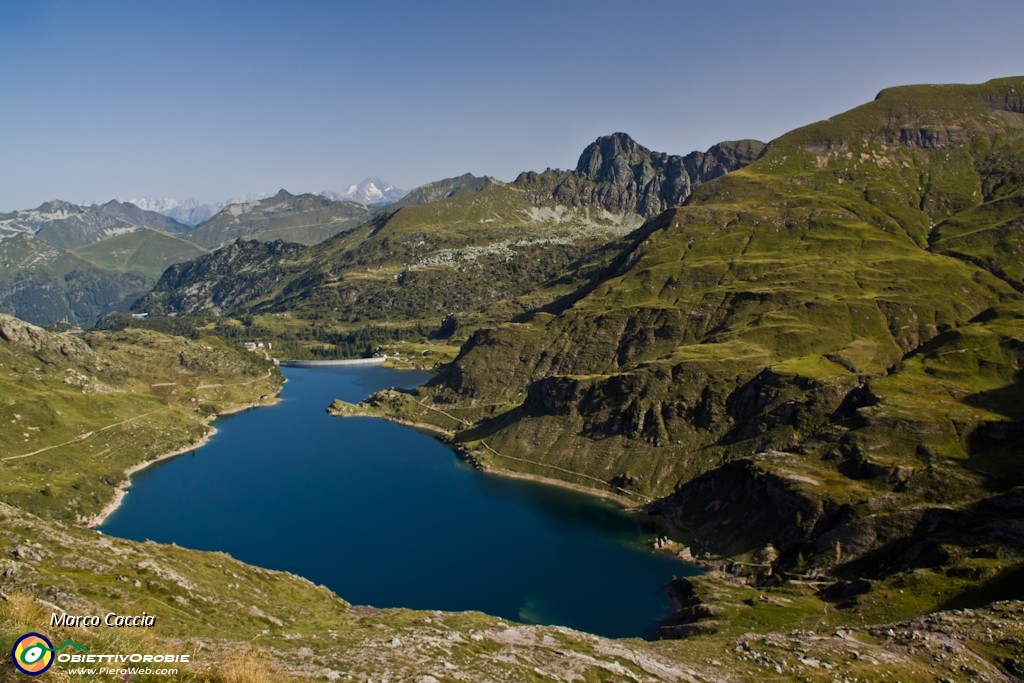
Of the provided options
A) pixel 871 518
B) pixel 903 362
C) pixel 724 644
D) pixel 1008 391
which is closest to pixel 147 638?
pixel 724 644

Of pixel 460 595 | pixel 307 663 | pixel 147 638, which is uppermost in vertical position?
pixel 147 638

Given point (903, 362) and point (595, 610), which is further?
point (903, 362)

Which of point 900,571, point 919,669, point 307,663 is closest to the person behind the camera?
point 307,663

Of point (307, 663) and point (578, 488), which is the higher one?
point (307, 663)

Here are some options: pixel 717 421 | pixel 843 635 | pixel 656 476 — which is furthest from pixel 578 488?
pixel 843 635

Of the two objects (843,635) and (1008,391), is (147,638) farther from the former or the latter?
(1008,391)

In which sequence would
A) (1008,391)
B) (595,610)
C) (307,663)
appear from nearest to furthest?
(307,663), (595,610), (1008,391)

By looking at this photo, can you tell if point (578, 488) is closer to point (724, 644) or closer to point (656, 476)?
point (656, 476)
